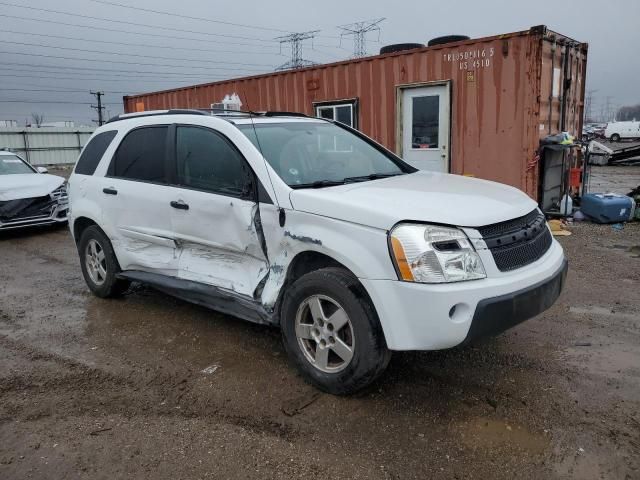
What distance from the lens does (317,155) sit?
392cm

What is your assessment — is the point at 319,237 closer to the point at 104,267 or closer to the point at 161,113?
the point at 161,113

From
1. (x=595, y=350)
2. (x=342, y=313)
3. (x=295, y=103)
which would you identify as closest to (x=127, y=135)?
(x=342, y=313)

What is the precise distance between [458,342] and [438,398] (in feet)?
1.98

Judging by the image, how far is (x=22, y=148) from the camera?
30.4m

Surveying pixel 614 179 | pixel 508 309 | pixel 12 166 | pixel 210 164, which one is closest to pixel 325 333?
pixel 508 309

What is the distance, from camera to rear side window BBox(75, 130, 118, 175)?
198 inches

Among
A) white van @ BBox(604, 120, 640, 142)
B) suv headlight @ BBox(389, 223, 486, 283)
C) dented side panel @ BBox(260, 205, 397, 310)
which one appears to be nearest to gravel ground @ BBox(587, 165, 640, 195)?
suv headlight @ BBox(389, 223, 486, 283)

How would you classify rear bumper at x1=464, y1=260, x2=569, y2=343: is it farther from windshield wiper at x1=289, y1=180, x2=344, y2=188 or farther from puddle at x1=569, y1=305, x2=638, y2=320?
puddle at x1=569, y1=305, x2=638, y2=320

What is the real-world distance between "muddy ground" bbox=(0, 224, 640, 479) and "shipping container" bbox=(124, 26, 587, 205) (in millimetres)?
4152

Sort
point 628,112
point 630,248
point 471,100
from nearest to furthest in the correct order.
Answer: point 630,248
point 471,100
point 628,112

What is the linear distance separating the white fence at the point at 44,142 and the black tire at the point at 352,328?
1233 inches

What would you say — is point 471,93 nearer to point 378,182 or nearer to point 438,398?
point 378,182

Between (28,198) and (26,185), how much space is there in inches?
11.6

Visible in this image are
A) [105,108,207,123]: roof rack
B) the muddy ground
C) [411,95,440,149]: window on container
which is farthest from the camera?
[411,95,440,149]: window on container
